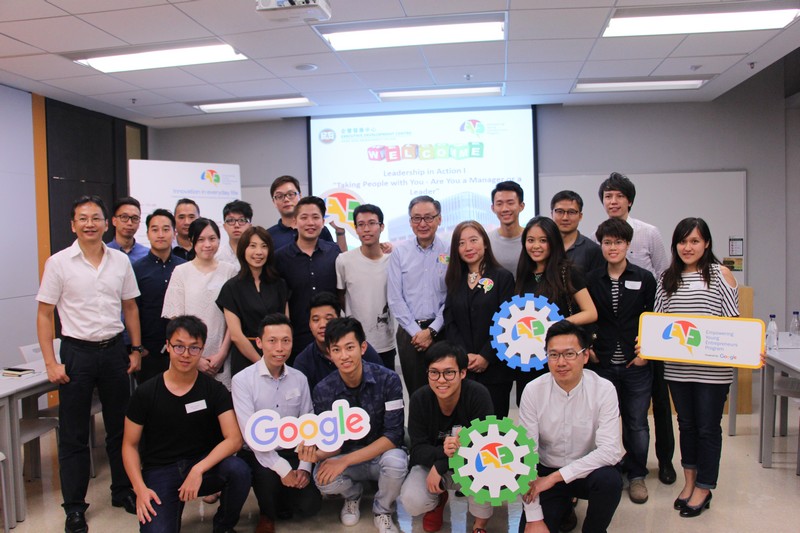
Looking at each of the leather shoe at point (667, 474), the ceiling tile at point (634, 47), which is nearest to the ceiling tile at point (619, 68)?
the ceiling tile at point (634, 47)

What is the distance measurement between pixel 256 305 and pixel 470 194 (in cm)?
382

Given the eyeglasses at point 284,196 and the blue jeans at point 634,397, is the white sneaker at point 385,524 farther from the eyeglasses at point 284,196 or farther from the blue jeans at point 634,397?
the eyeglasses at point 284,196

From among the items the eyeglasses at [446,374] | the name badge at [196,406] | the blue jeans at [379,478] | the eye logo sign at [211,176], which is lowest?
the blue jeans at [379,478]

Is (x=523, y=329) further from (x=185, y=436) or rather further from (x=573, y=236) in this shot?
(x=185, y=436)

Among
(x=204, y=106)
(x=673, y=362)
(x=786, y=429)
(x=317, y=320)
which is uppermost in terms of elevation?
(x=204, y=106)

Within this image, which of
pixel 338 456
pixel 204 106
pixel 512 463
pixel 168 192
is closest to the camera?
pixel 512 463

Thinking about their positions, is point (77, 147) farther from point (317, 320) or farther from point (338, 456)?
point (338, 456)

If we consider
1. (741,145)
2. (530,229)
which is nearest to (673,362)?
(530,229)

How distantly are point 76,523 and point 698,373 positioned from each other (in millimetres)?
3063

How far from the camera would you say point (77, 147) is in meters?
5.85

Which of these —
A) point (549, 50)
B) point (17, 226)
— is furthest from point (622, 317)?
point (17, 226)

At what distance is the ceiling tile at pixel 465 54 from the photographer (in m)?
4.34

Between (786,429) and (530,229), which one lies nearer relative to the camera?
(530,229)

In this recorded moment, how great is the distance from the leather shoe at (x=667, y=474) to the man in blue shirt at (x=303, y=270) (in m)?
2.11
